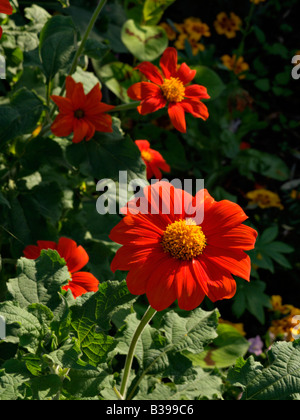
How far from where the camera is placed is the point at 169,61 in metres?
1.43

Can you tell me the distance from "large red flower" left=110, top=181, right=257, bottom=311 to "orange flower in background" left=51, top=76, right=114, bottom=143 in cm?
39

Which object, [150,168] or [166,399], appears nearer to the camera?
[166,399]

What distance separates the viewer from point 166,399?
49.7 inches

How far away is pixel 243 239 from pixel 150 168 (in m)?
0.69

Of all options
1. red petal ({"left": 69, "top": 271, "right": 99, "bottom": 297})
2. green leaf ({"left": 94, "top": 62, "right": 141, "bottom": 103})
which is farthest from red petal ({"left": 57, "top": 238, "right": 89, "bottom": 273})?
green leaf ({"left": 94, "top": 62, "right": 141, "bottom": 103})

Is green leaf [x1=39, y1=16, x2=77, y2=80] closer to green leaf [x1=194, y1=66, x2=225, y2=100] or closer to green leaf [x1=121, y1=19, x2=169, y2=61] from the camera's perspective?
green leaf [x1=121, y1=19, x2=169, y2=61]

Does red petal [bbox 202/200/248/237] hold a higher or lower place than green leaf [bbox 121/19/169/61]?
lower

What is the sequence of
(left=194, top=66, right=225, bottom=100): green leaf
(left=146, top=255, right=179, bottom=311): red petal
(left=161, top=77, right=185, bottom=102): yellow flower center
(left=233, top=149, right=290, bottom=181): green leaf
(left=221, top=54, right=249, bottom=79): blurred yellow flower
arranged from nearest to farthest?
(left=146, top=255, right=179, bottom=311): red petal → (left=161, top=77, right=185, bottom=102): yellow flower center → (left=194, top=66, right=225, bottom=100): green leaf → (left=233, top=149, right=290, bottom=181): green leaf → (left=221, top=54, right=249, bottom=79): blurred yellow flower

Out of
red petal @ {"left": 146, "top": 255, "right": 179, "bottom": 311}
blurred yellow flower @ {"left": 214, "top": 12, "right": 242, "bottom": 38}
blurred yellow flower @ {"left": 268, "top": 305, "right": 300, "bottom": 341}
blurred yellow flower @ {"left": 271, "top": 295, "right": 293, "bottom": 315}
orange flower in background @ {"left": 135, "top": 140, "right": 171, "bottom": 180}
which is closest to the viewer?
red petal @ {"left": 146, "top": 255, "right": 179, "bottom": 311}

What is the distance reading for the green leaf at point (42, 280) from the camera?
3.54 ft

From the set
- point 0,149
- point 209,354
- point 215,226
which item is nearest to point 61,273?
point 215,226

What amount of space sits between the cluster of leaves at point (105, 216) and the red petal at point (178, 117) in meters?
0.17

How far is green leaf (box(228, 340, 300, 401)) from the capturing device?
1.02 metres

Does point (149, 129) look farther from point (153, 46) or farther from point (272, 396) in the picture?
point (272, 396)
